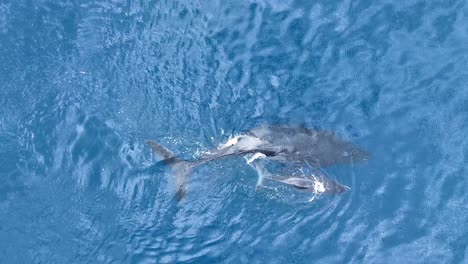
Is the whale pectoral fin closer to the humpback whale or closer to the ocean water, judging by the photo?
the ocean water

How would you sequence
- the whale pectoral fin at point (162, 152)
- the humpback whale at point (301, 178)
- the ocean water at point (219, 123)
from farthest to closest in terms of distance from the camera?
the humpback whale at point (301, 178) → the whale pectoral fin at point (162, 152) → the ocean water at point (219, 123)

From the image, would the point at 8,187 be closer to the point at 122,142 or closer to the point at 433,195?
the point at 122,142

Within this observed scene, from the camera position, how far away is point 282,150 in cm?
980

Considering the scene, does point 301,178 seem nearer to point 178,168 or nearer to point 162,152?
point 178,168

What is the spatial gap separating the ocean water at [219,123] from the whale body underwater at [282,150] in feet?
0.57

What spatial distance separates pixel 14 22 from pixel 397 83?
744 cm

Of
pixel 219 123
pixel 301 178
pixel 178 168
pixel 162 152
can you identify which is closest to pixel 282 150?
pixel 301 178

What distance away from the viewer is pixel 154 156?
9.43 meters

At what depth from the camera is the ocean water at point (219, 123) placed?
925cm

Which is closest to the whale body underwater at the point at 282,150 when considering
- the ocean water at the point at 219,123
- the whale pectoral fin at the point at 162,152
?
the whale pectoral fin at the point at 162,152

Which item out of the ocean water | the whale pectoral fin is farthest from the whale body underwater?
the ocean water

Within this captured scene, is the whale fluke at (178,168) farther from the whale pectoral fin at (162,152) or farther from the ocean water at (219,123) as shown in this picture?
the ocean water at (219,123)

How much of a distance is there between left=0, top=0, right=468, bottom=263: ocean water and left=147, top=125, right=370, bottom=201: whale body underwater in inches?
6.8

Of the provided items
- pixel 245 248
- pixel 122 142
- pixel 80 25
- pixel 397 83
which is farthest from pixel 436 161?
pixel 80 25
